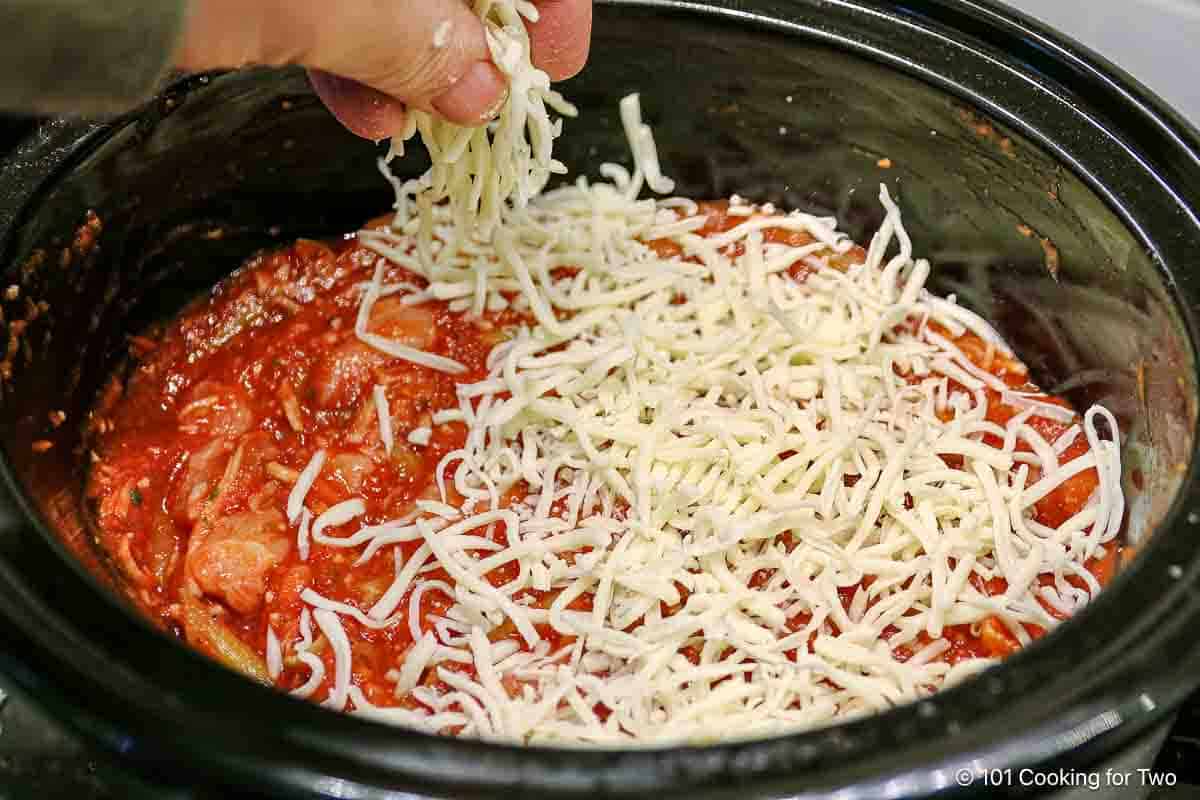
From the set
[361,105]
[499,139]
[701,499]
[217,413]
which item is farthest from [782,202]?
[217,413]

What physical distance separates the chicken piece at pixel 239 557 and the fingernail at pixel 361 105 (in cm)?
55

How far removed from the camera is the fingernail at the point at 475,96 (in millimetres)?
1443

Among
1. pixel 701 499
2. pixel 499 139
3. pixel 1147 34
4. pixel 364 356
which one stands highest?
pixel 1147 34

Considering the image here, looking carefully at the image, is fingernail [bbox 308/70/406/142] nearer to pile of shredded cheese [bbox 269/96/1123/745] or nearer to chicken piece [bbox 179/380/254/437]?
pile of shredded cheese [bbox 269/96/1123/745]

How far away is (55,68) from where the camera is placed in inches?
44.0

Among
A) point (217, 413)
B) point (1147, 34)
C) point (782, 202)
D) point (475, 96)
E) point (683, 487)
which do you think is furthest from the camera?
point (1147, 34)

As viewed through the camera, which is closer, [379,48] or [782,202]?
[379,48]

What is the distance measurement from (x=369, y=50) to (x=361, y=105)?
0.25m

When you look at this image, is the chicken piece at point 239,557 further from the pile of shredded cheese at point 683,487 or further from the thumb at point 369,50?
the thumb at point 369,50

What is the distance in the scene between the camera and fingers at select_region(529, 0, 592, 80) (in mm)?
1595

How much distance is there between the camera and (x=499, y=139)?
67.7 inches

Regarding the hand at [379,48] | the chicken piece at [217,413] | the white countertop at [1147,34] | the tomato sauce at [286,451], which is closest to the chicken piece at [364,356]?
the tomato sauce at [286,451]

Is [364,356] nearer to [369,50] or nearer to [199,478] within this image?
[199,478]

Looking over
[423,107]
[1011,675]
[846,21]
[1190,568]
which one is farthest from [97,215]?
[1190,568]
